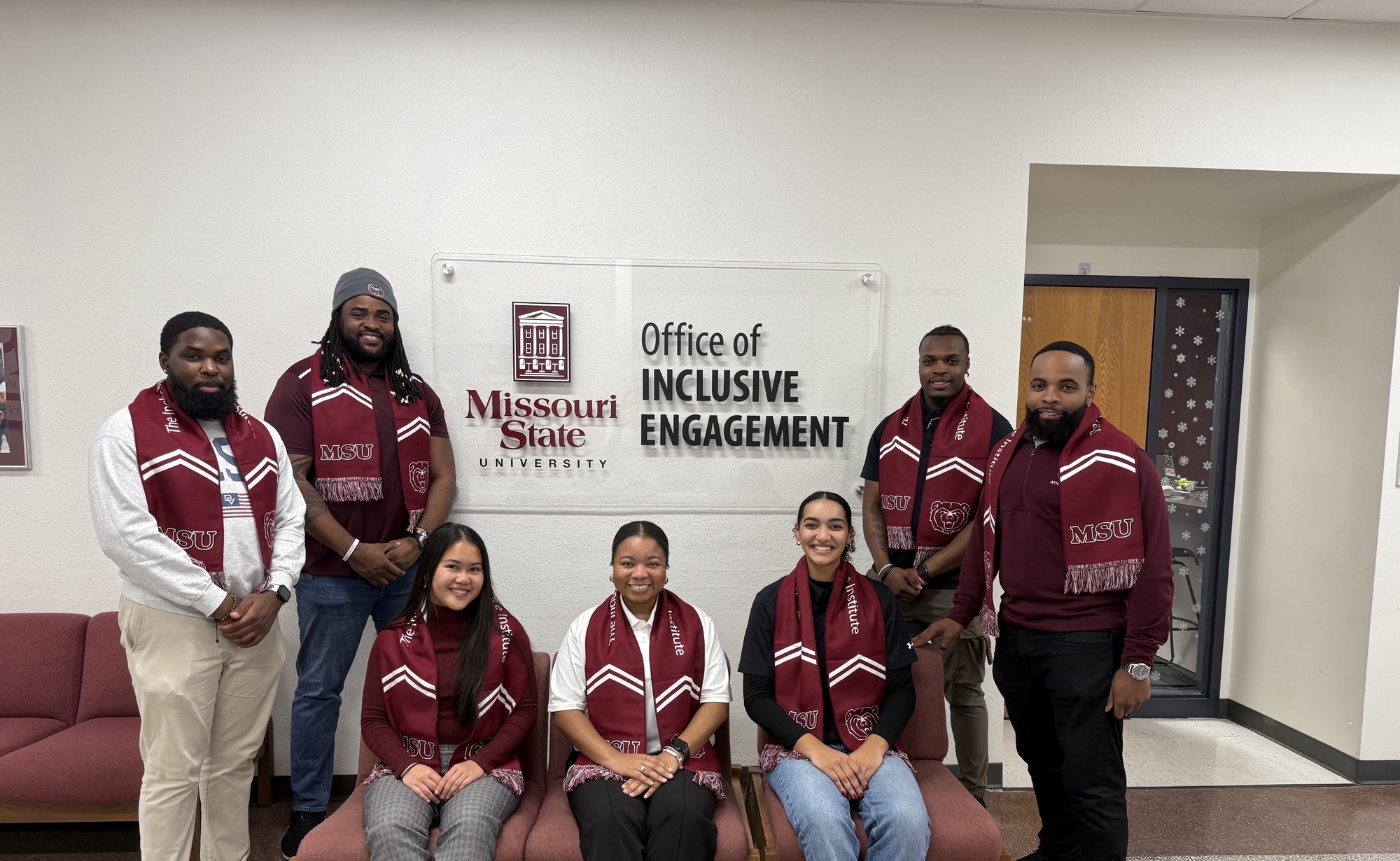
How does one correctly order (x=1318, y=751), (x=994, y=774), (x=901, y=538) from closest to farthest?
(x=901, y=538) < (x=994, y=774) < (x=1318, y=751)

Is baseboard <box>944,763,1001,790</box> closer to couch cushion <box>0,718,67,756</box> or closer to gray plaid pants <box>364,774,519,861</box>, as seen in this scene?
gray plaid pants <box>364,774,519,861</box>

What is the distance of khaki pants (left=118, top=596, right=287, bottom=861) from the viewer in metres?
2.17

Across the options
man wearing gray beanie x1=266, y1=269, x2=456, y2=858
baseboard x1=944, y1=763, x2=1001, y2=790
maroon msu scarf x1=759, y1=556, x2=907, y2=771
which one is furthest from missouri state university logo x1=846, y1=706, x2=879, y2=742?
man wearing gray beanie x1=266, y1=269, x2=456, y2=858

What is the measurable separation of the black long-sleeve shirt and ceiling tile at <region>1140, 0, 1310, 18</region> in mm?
2728

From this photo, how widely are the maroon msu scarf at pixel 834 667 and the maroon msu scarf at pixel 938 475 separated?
530 mm

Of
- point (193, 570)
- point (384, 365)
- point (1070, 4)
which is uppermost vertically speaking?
point (1070, 4)

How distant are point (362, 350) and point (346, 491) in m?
0.52

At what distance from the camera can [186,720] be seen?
2.18 m

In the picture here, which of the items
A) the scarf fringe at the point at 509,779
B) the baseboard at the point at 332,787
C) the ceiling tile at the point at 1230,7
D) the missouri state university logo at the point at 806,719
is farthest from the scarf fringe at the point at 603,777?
the ceiling tile at the point at 1230,7

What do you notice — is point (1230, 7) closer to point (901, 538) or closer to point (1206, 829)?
point (901, 538)

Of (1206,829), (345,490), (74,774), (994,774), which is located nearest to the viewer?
(74,774)

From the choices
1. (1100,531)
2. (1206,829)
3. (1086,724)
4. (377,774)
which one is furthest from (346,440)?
(1206,829)

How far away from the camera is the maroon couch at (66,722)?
2.50 meters

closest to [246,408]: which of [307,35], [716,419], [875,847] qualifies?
[307,35]
